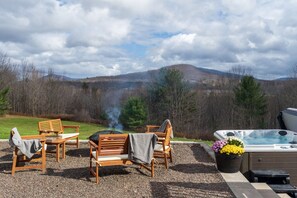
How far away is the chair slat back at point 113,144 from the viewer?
15.3 feet

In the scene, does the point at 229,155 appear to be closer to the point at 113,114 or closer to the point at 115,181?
the point at 115,181

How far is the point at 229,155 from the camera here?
4945mm

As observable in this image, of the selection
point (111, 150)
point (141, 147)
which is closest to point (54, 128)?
point (111, 150)

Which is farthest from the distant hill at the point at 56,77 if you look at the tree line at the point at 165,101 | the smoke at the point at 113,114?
the smoke at the point at 113,114

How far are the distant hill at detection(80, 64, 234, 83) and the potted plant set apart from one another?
20284mm

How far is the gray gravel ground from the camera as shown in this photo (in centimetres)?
408

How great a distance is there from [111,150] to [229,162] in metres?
1.88

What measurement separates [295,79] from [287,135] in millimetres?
17581

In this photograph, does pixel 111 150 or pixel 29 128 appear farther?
pixel 29 128

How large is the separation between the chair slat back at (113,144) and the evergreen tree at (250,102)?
2060cm

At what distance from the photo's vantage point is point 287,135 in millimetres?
8352

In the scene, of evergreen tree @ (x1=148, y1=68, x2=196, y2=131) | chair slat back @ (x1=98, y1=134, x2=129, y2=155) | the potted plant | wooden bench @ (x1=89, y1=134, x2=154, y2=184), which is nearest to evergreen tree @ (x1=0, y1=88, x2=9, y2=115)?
evergreen tree @ (x1=148, y1=68, x2=196, y2=131)

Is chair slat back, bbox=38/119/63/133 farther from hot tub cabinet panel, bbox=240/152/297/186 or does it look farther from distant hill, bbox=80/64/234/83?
distant hill, bbox=80/64/234/83

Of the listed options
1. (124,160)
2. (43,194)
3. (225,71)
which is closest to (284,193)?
(124,160)
